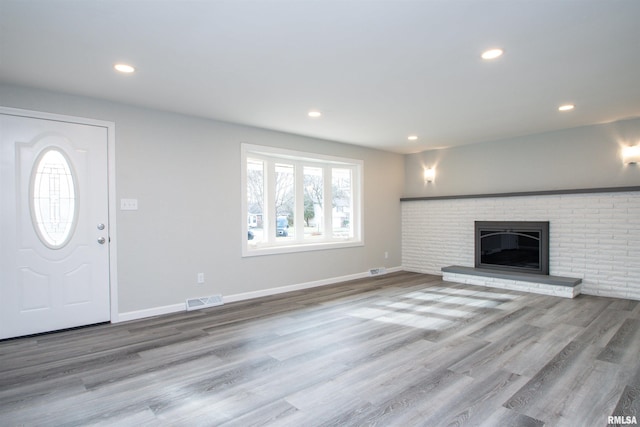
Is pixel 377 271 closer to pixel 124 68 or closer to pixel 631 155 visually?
pixel 631 155

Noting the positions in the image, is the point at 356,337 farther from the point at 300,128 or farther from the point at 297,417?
the point at 300,128

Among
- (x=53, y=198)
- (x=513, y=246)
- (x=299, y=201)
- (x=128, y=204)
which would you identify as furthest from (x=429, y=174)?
(x=53, y=198)

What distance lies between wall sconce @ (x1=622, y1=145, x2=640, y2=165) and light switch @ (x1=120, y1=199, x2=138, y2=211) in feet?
20.1

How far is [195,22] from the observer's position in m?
2.26

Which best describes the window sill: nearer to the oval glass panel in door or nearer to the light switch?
the light switch

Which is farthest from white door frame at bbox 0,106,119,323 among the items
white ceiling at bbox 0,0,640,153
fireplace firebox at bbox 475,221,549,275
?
fireplace firebox at bbox 475,221,549,275

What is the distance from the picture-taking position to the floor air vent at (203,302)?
4336mm

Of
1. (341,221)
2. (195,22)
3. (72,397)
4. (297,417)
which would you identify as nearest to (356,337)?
(297,417)

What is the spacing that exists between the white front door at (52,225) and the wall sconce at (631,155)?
6.36 m

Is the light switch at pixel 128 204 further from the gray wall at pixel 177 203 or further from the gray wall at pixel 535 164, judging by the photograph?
the gray wall at pixel 535 164

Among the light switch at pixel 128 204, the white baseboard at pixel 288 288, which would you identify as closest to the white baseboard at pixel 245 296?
the white baseboard at pixel 288 288

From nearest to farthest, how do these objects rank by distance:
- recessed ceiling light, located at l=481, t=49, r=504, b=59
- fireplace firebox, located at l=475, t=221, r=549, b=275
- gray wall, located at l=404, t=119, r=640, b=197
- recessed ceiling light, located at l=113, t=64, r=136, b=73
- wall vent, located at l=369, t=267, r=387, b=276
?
1. recessed ceiling light, located at l=481, t=49, r=504, b=59
2. recessed ceiling light, located at l=113, t=64, r=136, b=73
3. gray wall, located at l=404, t=119, r=640, b=197
4. fireplace firebox, located at l=475, t=221, r=549, b=275
5. wall vent, located at l=369, t=267, r=387, b=276

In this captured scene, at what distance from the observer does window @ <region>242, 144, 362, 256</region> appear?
5215 millimetres

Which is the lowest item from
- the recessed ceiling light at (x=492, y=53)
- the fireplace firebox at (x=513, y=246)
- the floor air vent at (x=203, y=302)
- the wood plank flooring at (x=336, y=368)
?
the wood plank flooring at (x=336, y=368)
